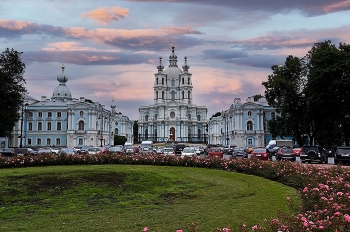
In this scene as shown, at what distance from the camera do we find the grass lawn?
956 cm

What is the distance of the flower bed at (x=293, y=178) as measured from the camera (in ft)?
21.7

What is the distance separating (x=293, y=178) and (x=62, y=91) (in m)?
99.7

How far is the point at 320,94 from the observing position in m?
43.7

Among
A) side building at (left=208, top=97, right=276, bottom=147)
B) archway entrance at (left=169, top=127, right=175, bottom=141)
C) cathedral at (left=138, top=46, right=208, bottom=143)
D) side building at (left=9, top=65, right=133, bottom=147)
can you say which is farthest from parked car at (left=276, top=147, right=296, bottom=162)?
archway entrance at (left=169, top=127, right=175, bottom=141)

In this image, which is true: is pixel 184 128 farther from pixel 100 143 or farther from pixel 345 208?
pixel 345 208

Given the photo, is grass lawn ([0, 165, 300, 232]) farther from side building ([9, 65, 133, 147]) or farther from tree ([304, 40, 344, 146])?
side building ([9, 65, 133, 147])

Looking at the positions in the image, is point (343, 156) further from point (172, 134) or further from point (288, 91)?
point (172, 134)

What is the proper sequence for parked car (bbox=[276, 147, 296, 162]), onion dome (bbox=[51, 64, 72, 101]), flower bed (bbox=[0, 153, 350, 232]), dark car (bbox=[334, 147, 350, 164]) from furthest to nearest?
onion dome (bbox=[51, 64, 72, 101]) < parked car (bbox=[276, 147, 296, 162]) < dark car (bbox=[334, 147, 350, 164]) < flower bed (bbox=[0, 153, 350, 232])

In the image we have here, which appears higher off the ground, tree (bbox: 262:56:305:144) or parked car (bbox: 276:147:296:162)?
tree (bbox: 262:56:305:144)

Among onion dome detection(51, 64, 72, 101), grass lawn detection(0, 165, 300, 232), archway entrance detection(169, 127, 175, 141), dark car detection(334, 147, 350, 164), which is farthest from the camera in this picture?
archway entrance detection(169, 127, 175, 141)

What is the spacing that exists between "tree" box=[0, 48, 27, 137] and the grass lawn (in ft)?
118

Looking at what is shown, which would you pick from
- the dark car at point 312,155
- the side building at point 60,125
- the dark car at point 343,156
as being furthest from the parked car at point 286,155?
the side building at point 60,125

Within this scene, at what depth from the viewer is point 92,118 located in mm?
90625

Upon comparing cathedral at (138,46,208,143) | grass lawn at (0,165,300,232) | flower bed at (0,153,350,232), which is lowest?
grass lawn at (0,165,300,232)
